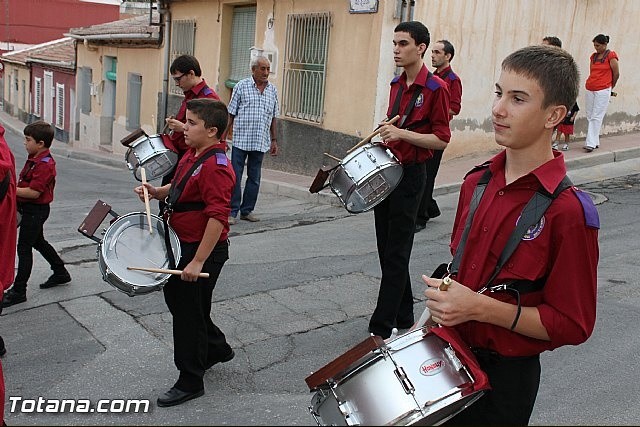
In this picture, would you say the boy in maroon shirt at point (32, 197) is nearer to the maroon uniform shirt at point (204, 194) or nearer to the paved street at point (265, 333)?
the paved street at point (265, 333)

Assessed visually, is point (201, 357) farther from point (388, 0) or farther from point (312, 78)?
point (312, 78)

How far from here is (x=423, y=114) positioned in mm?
4984

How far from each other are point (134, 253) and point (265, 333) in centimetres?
140

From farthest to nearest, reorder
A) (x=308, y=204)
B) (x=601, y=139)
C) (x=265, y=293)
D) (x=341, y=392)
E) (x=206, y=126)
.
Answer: (x=601, y=139) → (x=308, y=204) → (x=265, y=293) → (x=206, y=126) → (x=341, y=392)

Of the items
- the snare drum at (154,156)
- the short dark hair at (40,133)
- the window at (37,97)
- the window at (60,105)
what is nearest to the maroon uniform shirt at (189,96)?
the snare drum at (154,156)

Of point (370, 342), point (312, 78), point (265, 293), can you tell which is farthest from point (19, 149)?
point (370, 342)

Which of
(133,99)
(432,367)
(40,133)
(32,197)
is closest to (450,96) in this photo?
(40,133)

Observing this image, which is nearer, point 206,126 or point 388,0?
point 206,126

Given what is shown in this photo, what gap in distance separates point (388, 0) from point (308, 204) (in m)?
3.24

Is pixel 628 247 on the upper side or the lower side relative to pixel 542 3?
lower

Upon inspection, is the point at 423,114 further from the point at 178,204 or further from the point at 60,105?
the point at 60,105

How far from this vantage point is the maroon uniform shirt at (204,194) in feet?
13.3

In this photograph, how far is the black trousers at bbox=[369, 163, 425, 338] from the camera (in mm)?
4926

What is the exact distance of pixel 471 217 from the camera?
8.11ft
